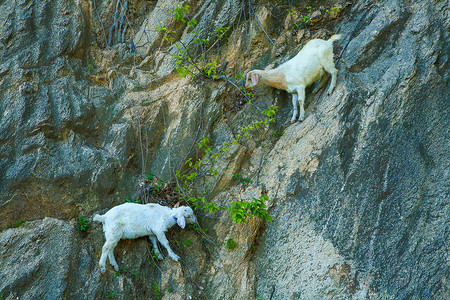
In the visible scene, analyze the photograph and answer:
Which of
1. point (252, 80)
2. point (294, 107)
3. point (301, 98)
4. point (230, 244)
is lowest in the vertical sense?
point (230, 244)

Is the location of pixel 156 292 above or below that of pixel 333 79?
below

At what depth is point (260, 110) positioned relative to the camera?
644 cm

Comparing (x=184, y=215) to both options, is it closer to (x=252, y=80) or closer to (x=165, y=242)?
(x=165, y=242)

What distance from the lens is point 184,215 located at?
548 cm

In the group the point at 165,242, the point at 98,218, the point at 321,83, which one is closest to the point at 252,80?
the point at 321,83

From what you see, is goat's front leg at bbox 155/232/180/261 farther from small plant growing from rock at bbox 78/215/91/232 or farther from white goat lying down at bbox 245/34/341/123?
white goat lying down at bbox 245/34/341/123

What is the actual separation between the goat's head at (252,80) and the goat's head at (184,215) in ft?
7.63

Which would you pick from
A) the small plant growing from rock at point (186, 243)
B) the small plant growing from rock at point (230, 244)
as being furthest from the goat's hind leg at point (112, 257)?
the small plant growing from rock at point (230, 244)

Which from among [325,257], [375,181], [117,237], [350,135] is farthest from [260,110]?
[117,237]

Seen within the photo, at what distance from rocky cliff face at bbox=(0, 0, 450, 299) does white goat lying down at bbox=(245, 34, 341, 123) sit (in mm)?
260

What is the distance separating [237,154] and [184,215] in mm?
1397

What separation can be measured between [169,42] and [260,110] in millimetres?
2414

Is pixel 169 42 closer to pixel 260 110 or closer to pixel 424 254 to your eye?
pixel 260 110

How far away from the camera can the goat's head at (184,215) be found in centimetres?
541
